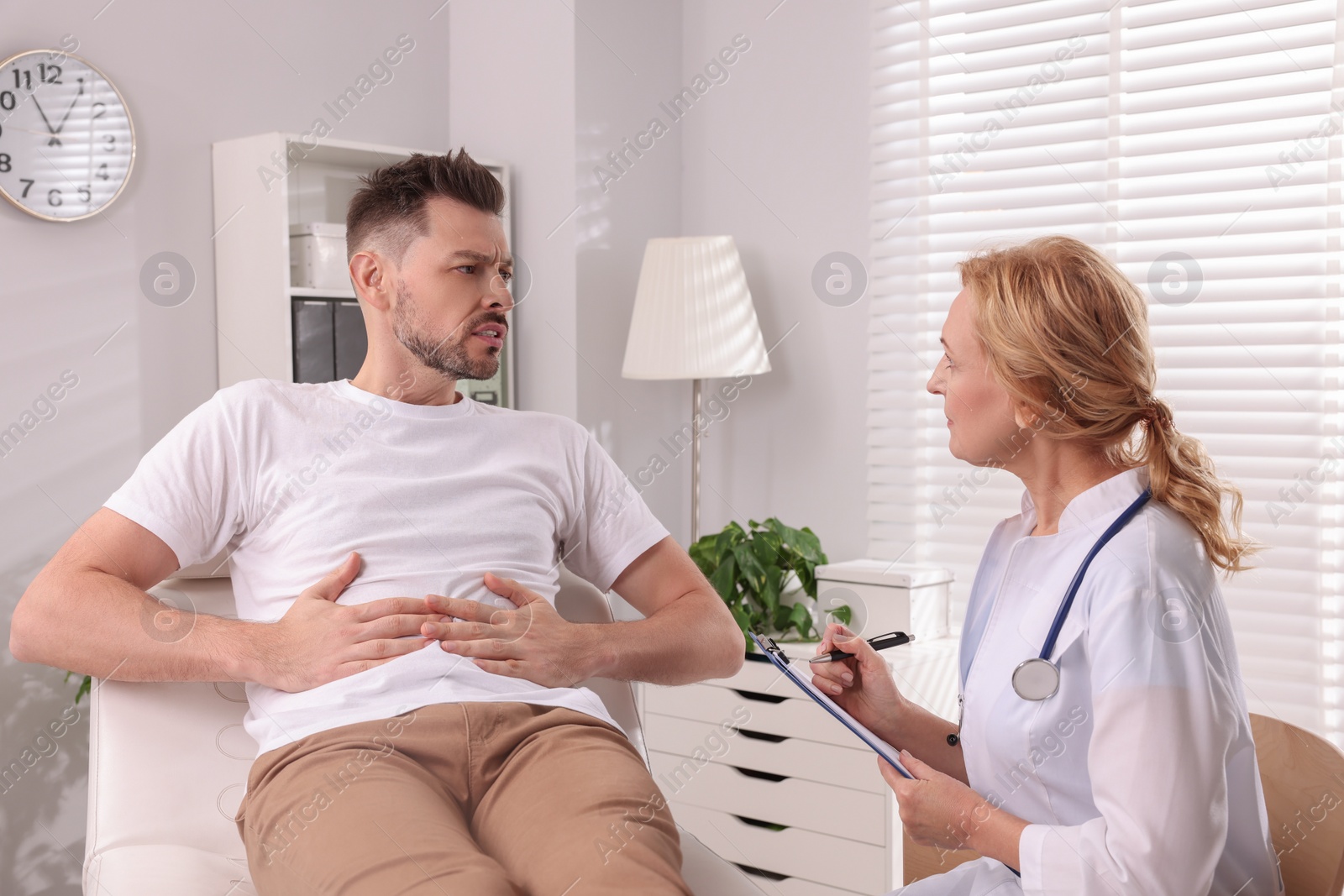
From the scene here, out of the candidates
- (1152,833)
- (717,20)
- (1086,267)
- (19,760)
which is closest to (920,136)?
(717,20)

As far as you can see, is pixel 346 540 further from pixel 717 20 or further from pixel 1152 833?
pixel 717 20

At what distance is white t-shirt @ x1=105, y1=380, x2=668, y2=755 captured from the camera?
1.46m

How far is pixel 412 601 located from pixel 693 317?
4.95ft

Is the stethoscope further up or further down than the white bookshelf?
further down

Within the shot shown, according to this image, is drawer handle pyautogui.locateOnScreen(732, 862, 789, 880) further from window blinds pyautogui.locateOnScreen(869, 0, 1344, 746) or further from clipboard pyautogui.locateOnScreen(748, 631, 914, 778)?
clipboard pyautogui.locateOnScreen(748, 631, 914, 778)

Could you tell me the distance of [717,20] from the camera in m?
3.25

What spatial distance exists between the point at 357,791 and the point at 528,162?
7.25 ft

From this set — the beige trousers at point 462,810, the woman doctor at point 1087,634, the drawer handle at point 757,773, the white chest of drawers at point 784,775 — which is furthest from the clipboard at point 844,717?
the drawer handle at point 757,773

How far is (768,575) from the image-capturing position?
8.73 ft

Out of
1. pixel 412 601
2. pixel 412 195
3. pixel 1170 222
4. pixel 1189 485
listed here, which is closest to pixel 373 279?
pixel 412 195

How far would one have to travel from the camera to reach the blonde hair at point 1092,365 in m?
1.17

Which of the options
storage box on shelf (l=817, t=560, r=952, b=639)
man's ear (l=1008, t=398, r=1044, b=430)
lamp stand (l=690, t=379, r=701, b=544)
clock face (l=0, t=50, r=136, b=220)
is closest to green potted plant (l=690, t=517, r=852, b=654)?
storage box on shelf (l=817, t=560, r=952, b=639)

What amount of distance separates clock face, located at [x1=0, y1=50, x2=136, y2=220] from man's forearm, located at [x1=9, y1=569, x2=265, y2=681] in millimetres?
1307

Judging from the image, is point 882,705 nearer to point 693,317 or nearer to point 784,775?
point 784,775
